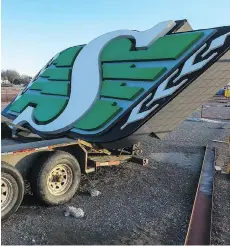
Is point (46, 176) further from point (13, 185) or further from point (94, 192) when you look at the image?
point (94, 192)

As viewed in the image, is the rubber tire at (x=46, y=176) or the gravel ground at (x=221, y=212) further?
the rubber tire at (x=46, y=176)

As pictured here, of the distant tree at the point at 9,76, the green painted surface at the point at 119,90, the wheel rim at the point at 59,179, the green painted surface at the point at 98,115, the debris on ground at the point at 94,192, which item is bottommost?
the debris on ground at the point at 94,192

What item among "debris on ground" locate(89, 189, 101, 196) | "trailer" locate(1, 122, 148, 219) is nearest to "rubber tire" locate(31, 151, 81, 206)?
"trailer" locate(1, 122, 148, 219)

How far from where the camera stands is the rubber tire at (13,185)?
4828mm

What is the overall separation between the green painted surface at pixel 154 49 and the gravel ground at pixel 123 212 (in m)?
2.83

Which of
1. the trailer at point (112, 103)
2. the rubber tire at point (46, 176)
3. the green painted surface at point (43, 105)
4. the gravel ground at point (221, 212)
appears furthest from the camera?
the green painted surface at point (43, 105)

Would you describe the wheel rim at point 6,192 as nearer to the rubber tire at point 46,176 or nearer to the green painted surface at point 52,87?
the rubber tire at point 46,176

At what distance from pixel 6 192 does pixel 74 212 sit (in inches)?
44.8

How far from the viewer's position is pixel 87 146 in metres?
6.66

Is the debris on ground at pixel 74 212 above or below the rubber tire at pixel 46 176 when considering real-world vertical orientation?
below

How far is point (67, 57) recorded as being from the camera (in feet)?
33.3

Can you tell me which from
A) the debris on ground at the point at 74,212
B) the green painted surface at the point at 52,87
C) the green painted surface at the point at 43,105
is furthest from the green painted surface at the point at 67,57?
the debris on ground at the point at 74,212

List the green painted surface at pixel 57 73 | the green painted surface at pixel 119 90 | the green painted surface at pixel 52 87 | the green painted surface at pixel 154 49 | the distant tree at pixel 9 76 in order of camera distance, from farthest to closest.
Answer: the distant tree at pixel 9 76 → the green painted surface at pixel 57 73 → the green painted surface at pixel 52 87 → the green painted surface at pixel 119 90 → the green painted surface at pixel 154 49

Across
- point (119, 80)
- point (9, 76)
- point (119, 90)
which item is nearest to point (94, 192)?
point (119, 90)
